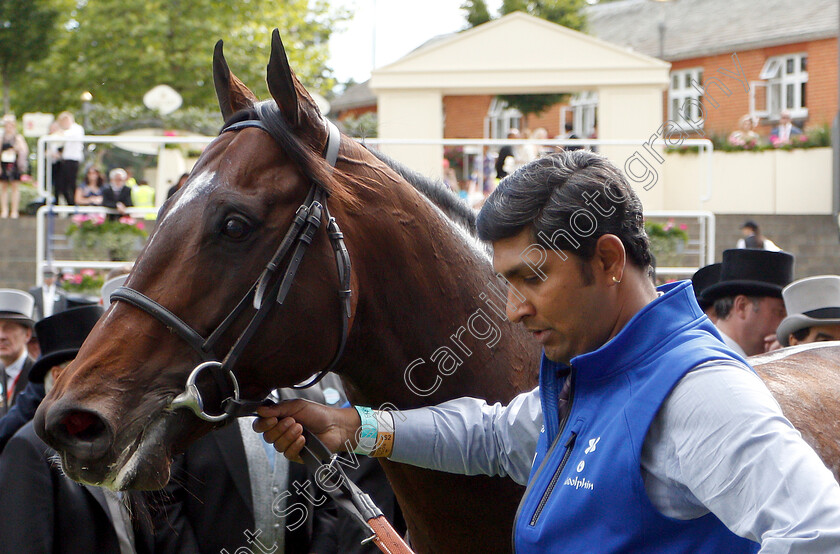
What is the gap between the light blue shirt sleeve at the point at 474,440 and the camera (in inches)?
84.1

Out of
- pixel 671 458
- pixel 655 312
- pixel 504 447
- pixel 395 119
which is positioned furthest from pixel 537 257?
pixel 395 119

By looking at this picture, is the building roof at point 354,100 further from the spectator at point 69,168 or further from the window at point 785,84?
the spectator at point 69,168

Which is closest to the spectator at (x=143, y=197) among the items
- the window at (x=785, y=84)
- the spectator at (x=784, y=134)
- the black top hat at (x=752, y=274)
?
the black top hat at (x=752, y=274)

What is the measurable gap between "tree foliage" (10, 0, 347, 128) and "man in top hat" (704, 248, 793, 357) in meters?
22.5

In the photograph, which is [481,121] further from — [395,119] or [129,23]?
[395,119]

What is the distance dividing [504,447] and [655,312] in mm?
699

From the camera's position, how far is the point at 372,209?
234 centimetres

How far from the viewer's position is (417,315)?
7.94ft

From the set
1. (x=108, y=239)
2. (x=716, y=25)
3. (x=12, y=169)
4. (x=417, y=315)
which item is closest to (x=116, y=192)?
(x=108, y=239)

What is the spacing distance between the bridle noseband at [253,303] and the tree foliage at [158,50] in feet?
79.7

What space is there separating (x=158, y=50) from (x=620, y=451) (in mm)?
26809

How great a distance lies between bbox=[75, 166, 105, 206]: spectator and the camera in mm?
13922

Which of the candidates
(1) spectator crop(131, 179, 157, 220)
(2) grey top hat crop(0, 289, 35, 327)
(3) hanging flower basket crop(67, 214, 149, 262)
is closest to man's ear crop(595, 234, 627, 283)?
(2) grey top hat crop(0, 289, 35, 327)

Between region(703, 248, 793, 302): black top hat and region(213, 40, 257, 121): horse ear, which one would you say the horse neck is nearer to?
region(213, 40, 257, 121): horse ear
